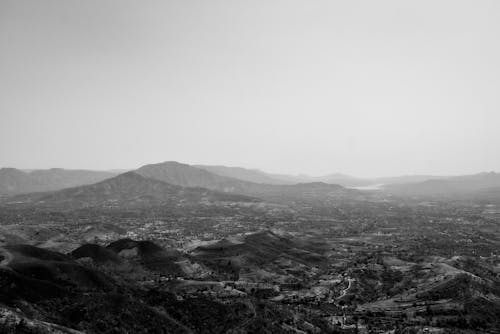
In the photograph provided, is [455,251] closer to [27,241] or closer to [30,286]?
[30,286]

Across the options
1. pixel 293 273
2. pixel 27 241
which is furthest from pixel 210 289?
pixel 27 241

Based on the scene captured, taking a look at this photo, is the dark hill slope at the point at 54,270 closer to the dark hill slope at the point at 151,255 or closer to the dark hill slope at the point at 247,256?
the dark hill slope at the point at 151,255

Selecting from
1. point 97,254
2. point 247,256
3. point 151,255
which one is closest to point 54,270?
point 97,254

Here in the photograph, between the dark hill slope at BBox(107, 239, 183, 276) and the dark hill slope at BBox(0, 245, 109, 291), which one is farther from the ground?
the dark hill slope at BBox(0, 245, 109, 291)

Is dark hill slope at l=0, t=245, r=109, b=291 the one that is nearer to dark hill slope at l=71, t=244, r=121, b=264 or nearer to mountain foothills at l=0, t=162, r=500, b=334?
mountain foothills at l=0, t=162, r=500, b=334

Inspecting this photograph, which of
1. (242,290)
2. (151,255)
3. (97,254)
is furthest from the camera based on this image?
(151,255)

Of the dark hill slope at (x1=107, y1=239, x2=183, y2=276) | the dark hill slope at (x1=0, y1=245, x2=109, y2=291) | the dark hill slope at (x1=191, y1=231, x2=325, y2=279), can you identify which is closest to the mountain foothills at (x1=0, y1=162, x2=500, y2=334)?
the dark hill slope at (x1=0, y1=245, x2=109, y2=291)

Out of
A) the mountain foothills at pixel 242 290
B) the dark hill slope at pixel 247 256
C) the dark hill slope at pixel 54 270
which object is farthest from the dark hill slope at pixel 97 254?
the dark hill slope at pixel 247 256

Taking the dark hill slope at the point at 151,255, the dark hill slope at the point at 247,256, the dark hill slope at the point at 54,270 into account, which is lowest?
the dark hill slope at the point at 247,256

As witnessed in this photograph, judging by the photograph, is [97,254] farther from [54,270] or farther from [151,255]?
[54,270]

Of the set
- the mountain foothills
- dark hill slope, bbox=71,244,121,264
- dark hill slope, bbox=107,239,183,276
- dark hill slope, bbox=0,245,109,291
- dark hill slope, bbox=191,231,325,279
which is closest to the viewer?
the mountain foothills

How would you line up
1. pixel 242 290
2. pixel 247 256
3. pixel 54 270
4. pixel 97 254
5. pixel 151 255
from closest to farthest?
1. pixel 54 270
2. pixel 242 290
3. pixel 97 254
4. pixel 151 255
5. pixel 247 256
